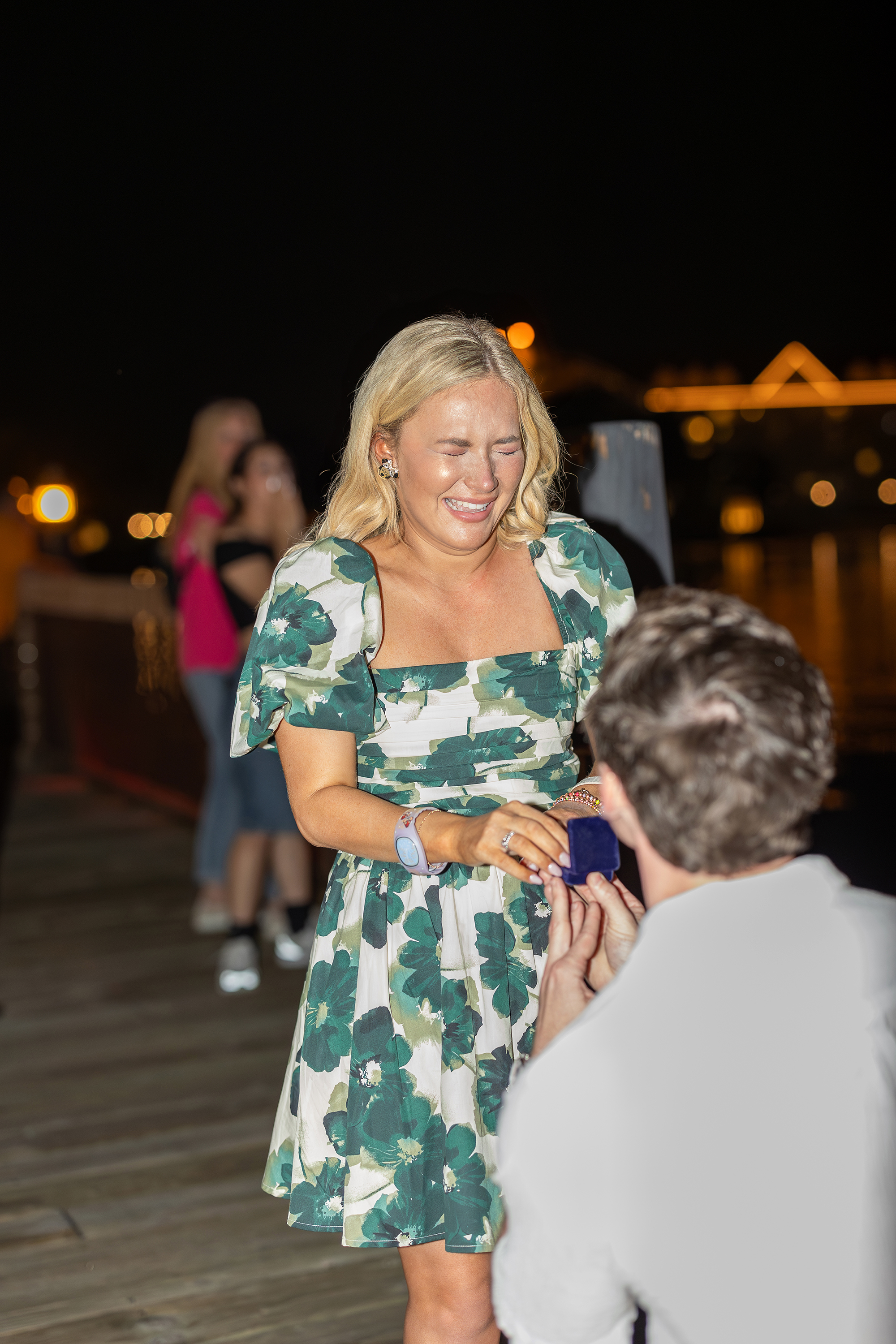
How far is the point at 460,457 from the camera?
2014 mm

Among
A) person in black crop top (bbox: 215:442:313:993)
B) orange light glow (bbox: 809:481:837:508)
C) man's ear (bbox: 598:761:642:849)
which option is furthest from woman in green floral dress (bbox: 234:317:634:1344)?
orange light glow (bbox: 809:481:837:508)

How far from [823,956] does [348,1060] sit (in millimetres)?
1019

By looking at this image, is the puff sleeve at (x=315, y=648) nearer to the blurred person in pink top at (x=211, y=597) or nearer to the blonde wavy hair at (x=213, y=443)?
the blurred person in pink top at (x=211, y=597)

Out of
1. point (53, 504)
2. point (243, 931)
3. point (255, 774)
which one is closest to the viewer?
point (255, 774)

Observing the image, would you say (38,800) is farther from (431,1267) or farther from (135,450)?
(135,450)

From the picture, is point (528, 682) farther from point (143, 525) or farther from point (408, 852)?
point (143, 525)

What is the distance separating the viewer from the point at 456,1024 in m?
1.97

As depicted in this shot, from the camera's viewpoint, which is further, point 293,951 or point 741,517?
point 741,517

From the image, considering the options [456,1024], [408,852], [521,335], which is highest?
[521,335]

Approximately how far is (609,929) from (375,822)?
1.29ft

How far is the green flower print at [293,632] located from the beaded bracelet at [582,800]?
398 mm

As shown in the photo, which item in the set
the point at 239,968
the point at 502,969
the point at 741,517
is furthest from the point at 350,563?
the point at 741,517

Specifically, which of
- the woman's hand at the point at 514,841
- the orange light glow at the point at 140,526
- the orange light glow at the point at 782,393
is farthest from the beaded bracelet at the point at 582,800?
the orange light glow at the point at 782,393

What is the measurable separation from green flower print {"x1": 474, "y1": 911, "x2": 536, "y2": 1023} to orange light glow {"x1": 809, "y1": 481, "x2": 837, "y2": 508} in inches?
3097
